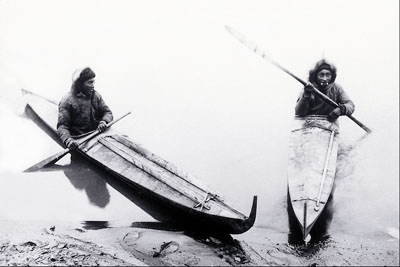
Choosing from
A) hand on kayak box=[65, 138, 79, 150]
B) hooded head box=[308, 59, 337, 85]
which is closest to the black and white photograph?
hooded head box=[308, 59, 337, 85]

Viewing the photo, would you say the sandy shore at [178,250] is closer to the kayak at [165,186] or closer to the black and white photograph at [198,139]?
the black and white photograph at [198,139]

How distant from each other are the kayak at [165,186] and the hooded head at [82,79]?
103 cm

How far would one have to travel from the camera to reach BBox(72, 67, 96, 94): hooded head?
325 inches

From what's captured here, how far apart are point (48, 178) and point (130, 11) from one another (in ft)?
37.2

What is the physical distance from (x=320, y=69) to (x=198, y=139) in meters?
3.32

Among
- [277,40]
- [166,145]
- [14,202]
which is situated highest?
[277,40]

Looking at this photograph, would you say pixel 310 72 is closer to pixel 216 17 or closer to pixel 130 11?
pixel 216 17

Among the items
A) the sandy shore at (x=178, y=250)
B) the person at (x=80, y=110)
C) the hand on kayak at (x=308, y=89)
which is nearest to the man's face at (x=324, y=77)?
the hand on kayak at (x=308, y=89)

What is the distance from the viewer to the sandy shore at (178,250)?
5.40 meters

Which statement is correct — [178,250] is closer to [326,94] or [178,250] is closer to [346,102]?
[326,94]

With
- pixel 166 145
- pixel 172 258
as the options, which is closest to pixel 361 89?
pixel 166 145

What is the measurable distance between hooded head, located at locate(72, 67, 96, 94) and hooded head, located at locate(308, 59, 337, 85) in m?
4.72

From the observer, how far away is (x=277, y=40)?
15.4 m

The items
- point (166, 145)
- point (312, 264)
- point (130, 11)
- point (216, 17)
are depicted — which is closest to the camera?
point (312, 264)
